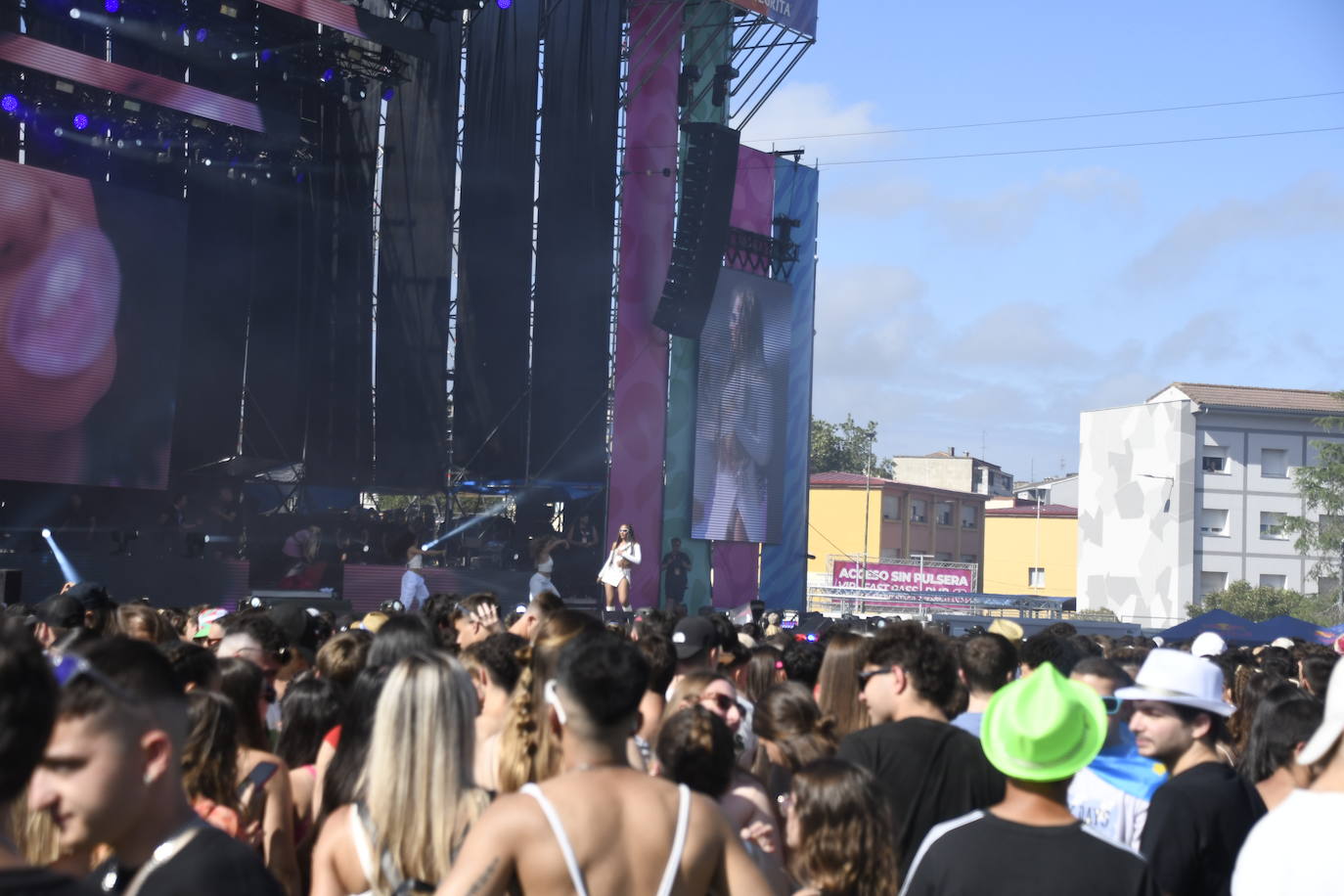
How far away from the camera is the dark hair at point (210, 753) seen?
3385 millimetres

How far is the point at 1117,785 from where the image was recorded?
171 inches

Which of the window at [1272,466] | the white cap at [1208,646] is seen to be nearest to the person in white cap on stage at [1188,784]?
the white cap at [1208,646]

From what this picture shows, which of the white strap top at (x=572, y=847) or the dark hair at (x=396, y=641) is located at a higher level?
the dark hair at (x=396, y=641)

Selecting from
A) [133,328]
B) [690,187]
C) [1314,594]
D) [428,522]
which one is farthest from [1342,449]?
[133,328]

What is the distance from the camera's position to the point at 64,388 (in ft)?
53.0

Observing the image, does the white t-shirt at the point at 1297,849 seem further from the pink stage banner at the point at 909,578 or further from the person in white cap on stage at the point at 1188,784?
the pink stage banner at the point at 909,578

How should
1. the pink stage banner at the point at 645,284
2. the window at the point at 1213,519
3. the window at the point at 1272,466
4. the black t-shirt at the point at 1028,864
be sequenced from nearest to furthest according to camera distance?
the black t-shirt at the point at 1028,864 → the pink stage banner at the point at 645,284 → the window at the point at 1213,519 → the window at the point at 1272,466

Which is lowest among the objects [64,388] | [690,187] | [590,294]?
[64,388]

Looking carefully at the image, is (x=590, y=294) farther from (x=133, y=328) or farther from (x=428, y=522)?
(x=133, y=328)

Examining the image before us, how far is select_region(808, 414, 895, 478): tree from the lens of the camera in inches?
3322

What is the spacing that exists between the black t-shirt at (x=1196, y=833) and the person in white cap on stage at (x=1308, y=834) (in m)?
1.10

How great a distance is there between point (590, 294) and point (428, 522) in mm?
4432

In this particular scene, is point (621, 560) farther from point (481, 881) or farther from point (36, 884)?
point (36, 884)

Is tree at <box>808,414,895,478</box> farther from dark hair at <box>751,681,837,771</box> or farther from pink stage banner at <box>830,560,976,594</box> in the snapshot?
dark hair at <box>751,681,837,771</box>
